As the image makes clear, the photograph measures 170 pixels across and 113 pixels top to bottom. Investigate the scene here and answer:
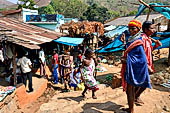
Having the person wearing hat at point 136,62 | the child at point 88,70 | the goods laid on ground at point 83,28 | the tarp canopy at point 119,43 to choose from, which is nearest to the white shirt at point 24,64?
the child at point 88,70

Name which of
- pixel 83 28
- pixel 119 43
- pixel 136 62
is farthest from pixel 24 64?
pixel 83 28

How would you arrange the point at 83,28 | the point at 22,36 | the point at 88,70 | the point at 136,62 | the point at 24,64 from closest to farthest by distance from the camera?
the point at 136,62 → the point at 88,70 → the point at 24,64 → the point at 22,36 → the point at 83,28

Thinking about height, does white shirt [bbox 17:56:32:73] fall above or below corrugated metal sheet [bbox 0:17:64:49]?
below

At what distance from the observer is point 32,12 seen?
16.7 meters

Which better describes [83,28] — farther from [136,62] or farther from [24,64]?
[136,62]

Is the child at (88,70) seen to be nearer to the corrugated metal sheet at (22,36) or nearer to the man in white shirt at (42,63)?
the corrugated metal sheet at (22,36)

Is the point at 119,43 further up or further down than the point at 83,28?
further down

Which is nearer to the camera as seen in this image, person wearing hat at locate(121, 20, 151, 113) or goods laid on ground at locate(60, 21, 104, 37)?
person wearing hat at locate(121, 20, 151, 113)

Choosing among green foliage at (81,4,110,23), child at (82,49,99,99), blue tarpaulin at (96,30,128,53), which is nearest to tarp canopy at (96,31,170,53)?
blue tarpaulin at (96,30,128,53)

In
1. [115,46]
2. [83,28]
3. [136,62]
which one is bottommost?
[115,46]

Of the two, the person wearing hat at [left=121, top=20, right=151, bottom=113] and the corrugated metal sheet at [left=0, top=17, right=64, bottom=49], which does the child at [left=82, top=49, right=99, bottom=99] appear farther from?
the corrugated metal sheet at [left=0, top=17, right=64, bottom=49]

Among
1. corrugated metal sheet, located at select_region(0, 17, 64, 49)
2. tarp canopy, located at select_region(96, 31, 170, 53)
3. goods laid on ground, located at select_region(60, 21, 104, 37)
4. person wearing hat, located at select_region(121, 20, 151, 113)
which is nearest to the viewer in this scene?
person wearing hat, located at select_region(121, 20, 151, 113)

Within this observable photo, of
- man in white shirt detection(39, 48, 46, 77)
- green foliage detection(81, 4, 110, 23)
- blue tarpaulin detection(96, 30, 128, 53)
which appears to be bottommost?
man in white shirt detection(39, 48, 46, 77)

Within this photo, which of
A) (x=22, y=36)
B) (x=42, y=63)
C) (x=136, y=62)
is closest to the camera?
(x=136, y=62)
